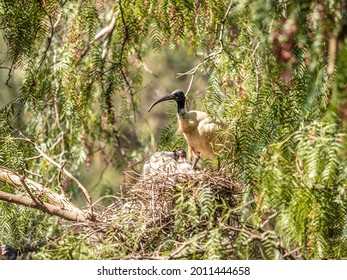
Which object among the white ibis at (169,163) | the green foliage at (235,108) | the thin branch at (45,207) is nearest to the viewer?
the green foliage at (235,108)

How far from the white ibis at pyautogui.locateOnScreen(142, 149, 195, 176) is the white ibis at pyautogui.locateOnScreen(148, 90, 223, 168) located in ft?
0.43

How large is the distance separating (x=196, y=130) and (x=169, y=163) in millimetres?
548

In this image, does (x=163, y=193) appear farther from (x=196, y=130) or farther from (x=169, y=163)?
(x=196, y=130)

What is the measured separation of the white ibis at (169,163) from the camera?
201 inches

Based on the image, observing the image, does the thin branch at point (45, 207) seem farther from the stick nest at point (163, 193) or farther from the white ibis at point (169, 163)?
the white ibis at point (169, 163)

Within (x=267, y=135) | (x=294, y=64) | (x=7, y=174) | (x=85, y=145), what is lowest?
(x=85, y=145)

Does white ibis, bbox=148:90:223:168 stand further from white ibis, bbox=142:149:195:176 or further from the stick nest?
the stick nest

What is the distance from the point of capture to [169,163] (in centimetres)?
527

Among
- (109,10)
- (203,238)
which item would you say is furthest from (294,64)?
(109,10)

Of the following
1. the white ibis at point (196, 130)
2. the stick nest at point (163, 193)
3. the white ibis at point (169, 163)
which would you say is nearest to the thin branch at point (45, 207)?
the stick nest at point (163, 193)

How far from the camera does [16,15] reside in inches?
182

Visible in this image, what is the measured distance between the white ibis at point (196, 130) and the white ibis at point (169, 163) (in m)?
0.13

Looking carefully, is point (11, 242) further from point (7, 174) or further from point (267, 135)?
point (267, 135)
